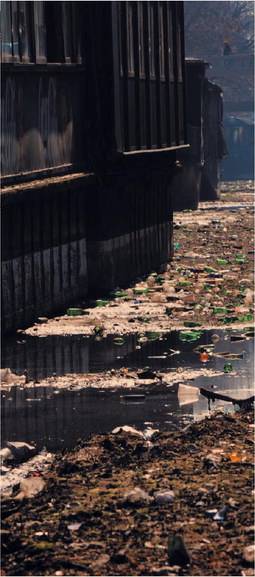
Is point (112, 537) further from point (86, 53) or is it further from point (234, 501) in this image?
point (86, 53)

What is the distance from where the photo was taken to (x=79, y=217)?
19.0 meters

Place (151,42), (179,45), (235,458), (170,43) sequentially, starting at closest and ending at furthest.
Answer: (235,458) → (151,42) → (170,43) → (179,45)

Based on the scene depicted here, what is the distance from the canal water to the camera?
11.2 meters

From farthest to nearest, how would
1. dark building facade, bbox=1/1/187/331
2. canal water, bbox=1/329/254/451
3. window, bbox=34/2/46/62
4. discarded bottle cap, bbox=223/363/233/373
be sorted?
window, bbox=34/2/46/62 < dark building facade, bbox=1/1/187/331 < discarded bottle cap, bbox=223/363/233/373 < canal water, bbox=1/329/254/451

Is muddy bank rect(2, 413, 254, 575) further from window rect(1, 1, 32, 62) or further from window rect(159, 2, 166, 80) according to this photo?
window rect(159, 2, 166, 80)

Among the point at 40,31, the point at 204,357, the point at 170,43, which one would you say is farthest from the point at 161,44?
the point at 204,357

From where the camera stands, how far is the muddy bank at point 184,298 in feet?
55.0

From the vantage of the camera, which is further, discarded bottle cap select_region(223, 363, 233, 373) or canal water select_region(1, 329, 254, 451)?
discarded bottle cap select_region(223, 363, 233, 373)

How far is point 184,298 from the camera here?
1908cm

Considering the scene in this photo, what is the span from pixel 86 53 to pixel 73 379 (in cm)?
652

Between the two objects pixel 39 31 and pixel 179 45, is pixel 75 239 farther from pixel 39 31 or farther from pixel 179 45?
pixel 179 45

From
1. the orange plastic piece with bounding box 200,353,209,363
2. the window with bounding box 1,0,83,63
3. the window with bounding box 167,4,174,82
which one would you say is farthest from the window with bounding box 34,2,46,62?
the window with bounding box 167,4,174,82

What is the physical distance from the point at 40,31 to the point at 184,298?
410 cm

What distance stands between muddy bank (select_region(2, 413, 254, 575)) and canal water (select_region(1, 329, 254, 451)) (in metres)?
0.78
